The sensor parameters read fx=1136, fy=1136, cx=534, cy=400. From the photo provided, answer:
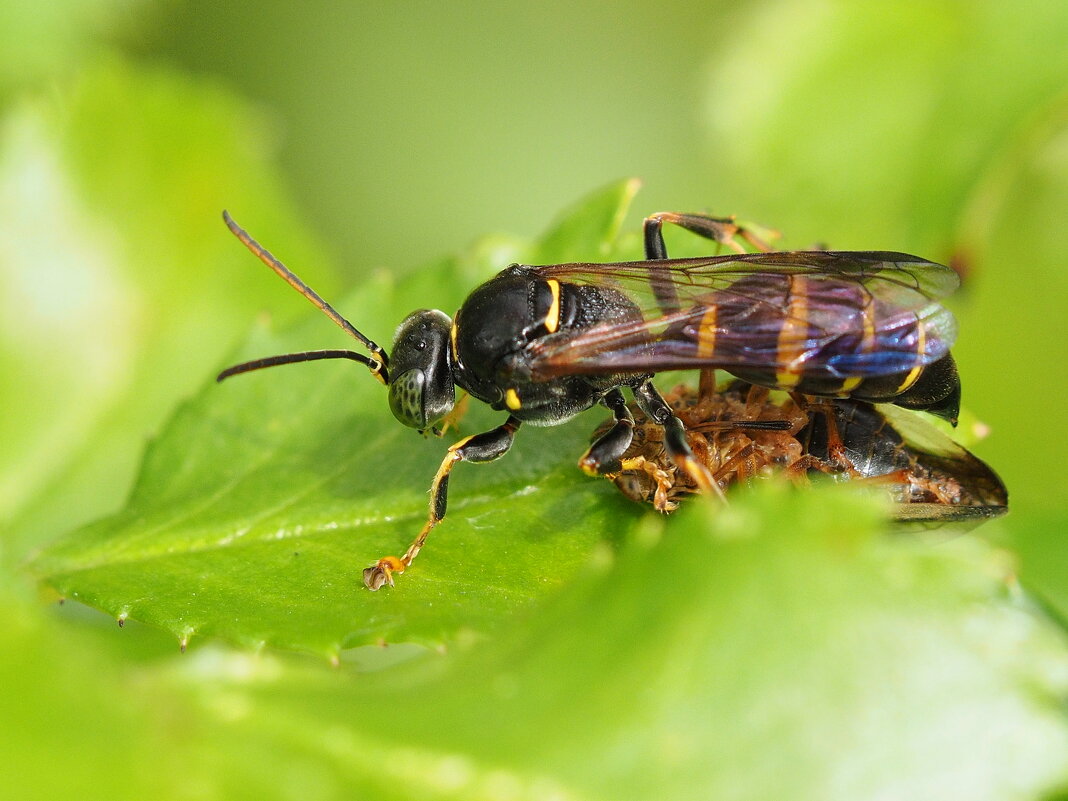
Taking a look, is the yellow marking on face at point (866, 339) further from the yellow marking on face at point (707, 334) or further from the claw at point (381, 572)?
the claw at point (381, 572)

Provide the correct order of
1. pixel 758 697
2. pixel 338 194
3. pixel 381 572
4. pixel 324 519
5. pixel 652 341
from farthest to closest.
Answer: pixel 338 194 → pixel 652 341 → pixel 324 519 → pixel 381 572 → pixel 758 697

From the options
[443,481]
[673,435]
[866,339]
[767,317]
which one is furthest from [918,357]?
[443,481]

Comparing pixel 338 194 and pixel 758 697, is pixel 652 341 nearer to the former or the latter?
pixel 758 697

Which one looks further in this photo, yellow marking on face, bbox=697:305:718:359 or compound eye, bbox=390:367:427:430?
compound eye, bbox=390:367:427:430

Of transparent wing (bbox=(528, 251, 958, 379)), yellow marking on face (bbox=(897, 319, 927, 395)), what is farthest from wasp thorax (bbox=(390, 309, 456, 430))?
yellow marking on face (bbox=(897, 319, 927, 395))

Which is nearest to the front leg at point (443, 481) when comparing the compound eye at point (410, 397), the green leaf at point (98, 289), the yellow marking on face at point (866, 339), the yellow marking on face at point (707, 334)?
the compound eye at point (410, 397)

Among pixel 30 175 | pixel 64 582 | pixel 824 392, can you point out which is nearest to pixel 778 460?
pixel 824 392

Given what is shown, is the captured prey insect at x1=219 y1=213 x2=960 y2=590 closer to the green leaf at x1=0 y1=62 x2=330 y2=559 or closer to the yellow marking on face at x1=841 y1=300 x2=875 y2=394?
the yellow marking on face at x1=841 y1=300 x2=875 y2=394
